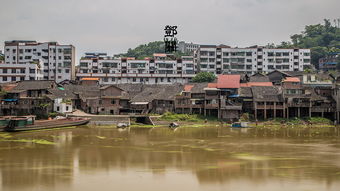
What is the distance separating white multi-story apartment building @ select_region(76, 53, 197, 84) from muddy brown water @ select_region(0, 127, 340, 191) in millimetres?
36951

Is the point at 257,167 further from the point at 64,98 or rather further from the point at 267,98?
the point at 64,98

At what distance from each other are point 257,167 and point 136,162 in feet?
29.9

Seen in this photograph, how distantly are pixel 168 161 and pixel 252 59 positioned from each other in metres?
63.4

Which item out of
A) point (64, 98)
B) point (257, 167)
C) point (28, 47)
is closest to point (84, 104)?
point (64, 98)

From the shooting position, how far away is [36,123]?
50.9m

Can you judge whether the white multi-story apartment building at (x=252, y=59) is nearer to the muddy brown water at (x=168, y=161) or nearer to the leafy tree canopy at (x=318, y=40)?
the leafy tree canopy at (x=318, y=40)

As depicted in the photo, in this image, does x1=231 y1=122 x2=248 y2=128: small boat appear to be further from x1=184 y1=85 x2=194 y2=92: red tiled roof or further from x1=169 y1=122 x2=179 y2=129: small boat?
x1=184 y1=85 x2=194 y2=92: red tiled roof

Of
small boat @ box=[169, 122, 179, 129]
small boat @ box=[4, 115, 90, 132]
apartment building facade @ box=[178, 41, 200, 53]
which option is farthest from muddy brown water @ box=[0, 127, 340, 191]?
apartment building facade @ box=[178, 41, 200, 53]

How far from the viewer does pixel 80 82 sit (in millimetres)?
78000

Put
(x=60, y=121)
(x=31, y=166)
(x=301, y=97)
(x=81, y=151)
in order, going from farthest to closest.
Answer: (x=301, y=97), (x=60, y=121), (x=81, y=151), (x=31, y=166)

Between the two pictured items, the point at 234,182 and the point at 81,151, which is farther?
Result: the point at 81,151

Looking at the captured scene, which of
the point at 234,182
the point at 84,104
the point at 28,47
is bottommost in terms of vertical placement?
the point at 234,182

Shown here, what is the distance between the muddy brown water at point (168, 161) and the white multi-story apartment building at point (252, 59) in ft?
141

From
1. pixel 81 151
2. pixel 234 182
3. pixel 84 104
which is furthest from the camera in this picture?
pixel 84 104
